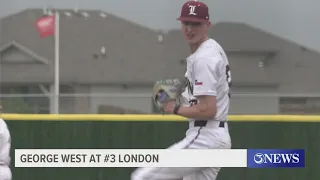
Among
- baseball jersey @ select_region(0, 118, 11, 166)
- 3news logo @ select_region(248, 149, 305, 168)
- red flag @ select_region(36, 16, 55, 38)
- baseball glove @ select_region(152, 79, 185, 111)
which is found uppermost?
red flag @ select_region(36, 16, 55, 38)

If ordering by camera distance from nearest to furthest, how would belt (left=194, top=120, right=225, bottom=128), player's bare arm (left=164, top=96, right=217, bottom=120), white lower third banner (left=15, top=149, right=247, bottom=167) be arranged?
1. player's bare arm (left=164, top=96, right=217, bottom=120)
2. belt (left=194, top=120, right=225, bottom=128)
3. white lower third banner (left=15, top=149, right=247, bottom=167)

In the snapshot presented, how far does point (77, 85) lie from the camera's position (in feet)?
21.4

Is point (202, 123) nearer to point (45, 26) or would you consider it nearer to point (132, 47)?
point (132, 47)

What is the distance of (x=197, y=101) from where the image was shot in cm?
313

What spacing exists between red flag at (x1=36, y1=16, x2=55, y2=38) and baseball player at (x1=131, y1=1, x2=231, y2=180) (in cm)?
371

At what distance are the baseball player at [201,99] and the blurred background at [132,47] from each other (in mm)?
3191

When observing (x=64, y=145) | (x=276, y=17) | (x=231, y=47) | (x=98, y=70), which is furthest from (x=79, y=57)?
(x=276, y=17)

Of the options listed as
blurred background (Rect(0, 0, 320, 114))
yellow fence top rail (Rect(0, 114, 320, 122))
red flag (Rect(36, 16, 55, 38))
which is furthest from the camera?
red flag (Rect(36, 16, 55, 38))

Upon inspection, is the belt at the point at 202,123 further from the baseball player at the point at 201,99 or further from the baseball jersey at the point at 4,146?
the baseball jersey at the point at 4,146

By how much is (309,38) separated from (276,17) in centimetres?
Answer: 44

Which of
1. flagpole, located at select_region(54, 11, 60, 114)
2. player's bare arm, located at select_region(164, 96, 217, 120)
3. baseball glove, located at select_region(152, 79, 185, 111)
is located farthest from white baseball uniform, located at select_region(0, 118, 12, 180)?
flagpole, located at select_region(54, 11, 60, 114)

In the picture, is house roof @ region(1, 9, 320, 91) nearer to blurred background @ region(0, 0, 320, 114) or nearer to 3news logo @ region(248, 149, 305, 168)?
blurred background @ region(0, 0, 320, 114)

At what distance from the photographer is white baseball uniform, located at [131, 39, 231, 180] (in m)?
3.06

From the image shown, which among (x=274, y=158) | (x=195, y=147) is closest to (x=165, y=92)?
(x=195, y=147)
